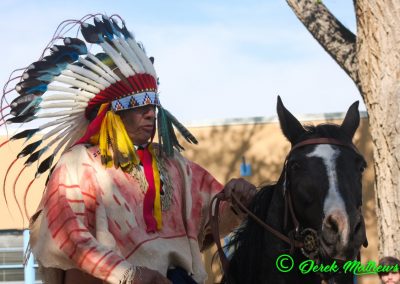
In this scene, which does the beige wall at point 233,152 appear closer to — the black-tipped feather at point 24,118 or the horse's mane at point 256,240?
the black-tipped feather at point 24,118

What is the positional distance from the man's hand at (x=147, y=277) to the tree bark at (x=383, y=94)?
13.1ft

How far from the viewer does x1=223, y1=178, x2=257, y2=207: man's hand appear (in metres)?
4.77

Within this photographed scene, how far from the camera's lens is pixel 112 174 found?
181 inches

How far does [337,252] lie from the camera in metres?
3.90

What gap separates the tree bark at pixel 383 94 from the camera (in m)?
7.86

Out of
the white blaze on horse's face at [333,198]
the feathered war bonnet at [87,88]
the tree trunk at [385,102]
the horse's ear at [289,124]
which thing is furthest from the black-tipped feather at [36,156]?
the tree trunk at [385,102]

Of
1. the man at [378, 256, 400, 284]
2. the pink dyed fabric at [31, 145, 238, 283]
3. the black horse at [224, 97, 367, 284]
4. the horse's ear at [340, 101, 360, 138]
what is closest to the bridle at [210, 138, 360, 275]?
the black horse at [224, 97, 367, 284]

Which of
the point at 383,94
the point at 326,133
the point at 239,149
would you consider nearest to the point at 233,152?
the point at 239,149

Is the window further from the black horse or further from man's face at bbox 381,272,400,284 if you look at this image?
the black horse

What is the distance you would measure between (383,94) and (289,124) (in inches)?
149

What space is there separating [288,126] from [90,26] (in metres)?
1.23

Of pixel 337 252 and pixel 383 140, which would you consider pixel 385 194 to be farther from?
pixel 337 252

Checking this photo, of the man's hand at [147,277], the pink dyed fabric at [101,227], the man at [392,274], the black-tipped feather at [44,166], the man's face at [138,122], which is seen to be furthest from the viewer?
the man at [392,274]

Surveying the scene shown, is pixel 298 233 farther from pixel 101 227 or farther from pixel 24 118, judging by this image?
pixel 24 118
